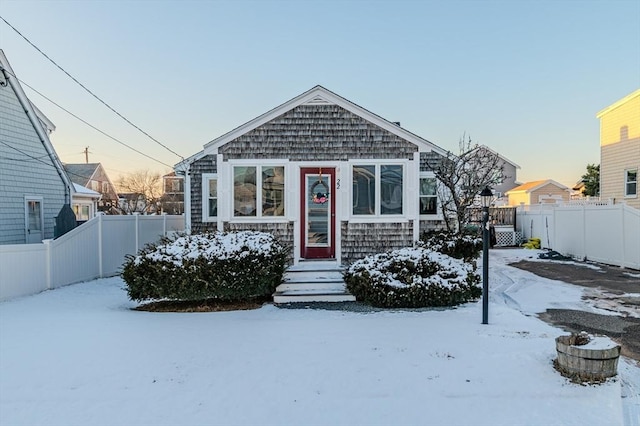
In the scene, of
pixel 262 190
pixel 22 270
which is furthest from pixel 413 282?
pixel 22 270

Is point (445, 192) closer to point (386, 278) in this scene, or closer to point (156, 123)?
point (386, 278)

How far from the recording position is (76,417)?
11.6 feet

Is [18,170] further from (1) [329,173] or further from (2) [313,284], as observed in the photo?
(2) [313,284]

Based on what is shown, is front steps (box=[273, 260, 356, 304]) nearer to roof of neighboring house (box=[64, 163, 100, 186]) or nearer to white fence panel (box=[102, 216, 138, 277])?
white fence panel (box=[102, 216, 138, 277])

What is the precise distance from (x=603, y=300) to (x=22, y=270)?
38.9ft

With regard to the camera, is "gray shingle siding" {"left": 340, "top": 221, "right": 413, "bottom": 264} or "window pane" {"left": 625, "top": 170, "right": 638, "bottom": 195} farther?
"window pane" {"left": 625, "top": 170, "right": 638, "bottom": 195}

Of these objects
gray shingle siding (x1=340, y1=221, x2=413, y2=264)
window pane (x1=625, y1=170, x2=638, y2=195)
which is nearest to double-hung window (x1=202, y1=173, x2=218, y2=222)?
gray shingle siding (x1=340, y1=221, x2=413, y2=264)

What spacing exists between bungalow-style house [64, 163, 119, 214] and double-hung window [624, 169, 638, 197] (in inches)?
1364

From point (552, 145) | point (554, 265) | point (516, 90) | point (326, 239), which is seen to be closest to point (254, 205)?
point (326, 239)

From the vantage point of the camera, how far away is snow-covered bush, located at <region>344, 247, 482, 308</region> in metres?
7.23

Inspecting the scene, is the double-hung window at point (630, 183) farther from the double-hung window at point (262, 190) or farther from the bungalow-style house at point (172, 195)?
the bungalow-style house at point (172, 195)

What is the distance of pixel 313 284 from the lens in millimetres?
8336

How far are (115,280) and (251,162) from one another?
16.4 ft

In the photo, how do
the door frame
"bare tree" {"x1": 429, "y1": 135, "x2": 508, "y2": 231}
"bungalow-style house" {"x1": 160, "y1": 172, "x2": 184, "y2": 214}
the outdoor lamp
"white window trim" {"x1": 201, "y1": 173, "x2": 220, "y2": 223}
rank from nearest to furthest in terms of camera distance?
the outdoor lamp → "bare tree" {"x1": 429, "y1": 135, "x2": 508, "y2": 231} → "white window trim" {"x1": 201, "y1": 173, "x2": 220, "y2": 223} → the door frame → "bungalow-style house" {"x1": 160, "y1": 172, "x2": 184, "y2": 214}
